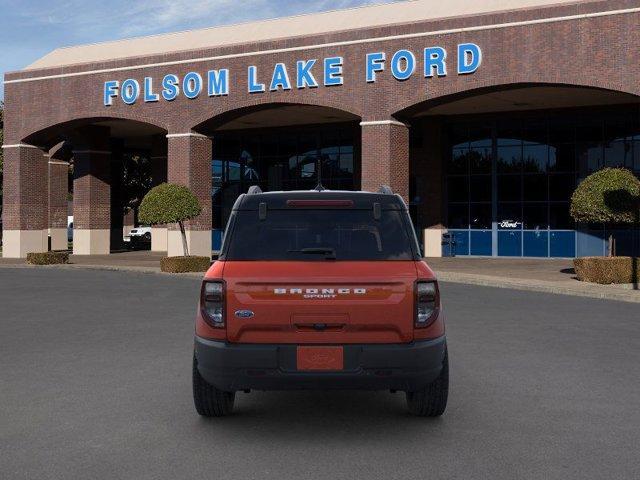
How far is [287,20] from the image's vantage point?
3662 centimetres

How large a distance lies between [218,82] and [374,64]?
7.06 meters

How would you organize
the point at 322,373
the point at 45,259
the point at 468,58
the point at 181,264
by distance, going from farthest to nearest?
the point at 45,259 → the point at 468,58 → the point at 181,264 → the point at 322,373

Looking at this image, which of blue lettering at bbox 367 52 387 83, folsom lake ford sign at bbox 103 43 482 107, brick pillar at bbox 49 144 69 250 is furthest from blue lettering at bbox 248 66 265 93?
brick pillar at bbox 49 144 69 250

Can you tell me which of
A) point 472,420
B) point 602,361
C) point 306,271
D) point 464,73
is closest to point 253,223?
point 306,271

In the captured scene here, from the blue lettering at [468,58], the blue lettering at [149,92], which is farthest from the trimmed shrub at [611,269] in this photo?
the blue lettering at [149,92]

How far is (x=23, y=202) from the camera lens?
128ft

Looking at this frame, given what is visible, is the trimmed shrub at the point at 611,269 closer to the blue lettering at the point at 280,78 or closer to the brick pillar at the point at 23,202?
the blue lettering at the point at 280,78

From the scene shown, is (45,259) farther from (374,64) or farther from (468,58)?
(468,58)

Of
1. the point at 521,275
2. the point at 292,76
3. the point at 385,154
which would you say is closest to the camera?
the point at 521,275

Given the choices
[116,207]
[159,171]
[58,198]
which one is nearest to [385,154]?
[159,171]

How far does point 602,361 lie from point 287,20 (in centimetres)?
2944

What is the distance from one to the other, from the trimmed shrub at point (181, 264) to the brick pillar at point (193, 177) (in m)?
6.44

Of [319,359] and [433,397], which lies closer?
[319,359]

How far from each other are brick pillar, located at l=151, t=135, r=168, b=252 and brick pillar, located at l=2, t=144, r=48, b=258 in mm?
7039
